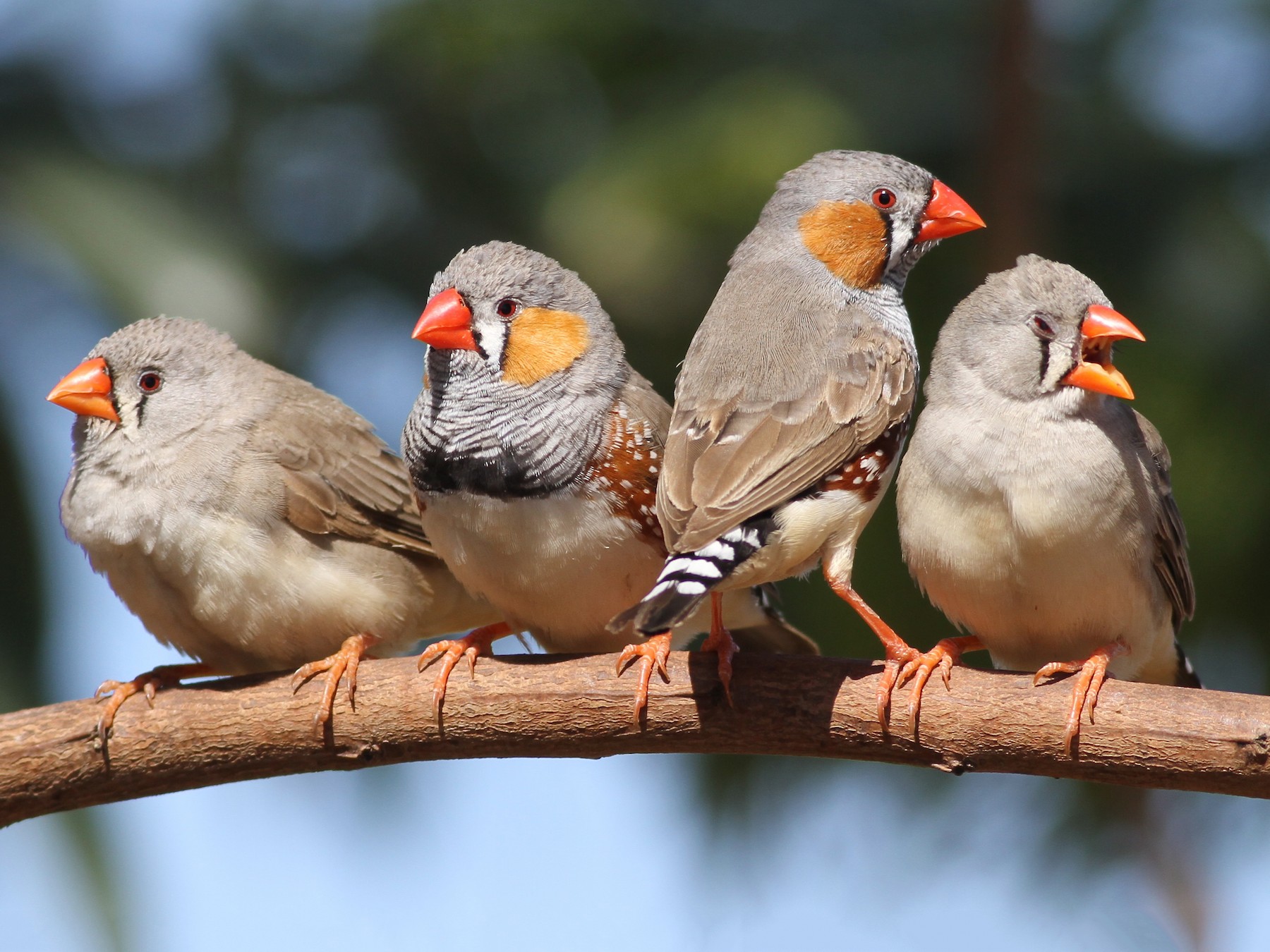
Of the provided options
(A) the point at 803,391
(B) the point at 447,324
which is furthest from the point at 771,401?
(B) the point at 447,324

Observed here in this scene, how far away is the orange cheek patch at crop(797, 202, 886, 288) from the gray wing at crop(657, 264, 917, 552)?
0.09 metres

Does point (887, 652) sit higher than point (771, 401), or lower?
lower

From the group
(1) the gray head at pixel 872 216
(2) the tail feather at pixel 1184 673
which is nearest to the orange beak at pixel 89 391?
(1) the gray head at pixel 872 216

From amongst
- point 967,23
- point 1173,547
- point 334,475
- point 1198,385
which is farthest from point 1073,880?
point 967,23

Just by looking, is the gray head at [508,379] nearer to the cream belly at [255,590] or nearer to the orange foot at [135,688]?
the cream belly at [255,590]

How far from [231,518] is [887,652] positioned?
70.2 inches

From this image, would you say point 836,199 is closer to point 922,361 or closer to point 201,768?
point 201,768

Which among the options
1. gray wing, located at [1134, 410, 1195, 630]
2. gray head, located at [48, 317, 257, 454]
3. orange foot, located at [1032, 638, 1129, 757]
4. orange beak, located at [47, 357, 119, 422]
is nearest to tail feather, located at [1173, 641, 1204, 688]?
gray wing, located at [1134, 410, 1195, 630]

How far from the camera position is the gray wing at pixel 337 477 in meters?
3.94

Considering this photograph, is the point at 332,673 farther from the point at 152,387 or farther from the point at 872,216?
the point at 872,216

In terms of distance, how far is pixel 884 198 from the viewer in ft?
11.6

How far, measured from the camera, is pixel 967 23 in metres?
11.3

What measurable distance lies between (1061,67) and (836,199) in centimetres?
743

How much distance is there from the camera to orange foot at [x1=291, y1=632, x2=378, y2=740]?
3.52 meters
